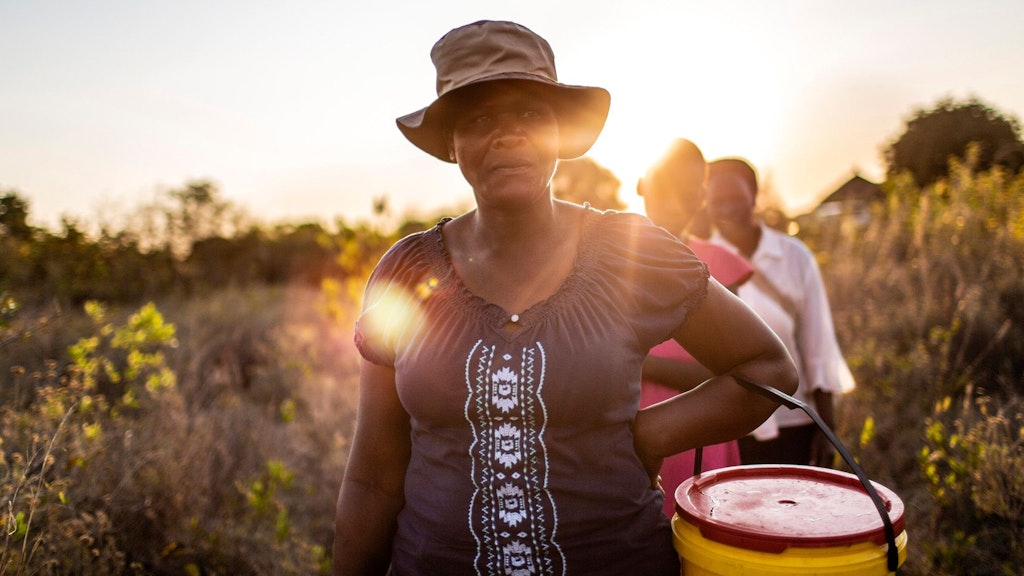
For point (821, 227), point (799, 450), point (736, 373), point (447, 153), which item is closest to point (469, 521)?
point (736, 373)

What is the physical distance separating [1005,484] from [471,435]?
120 inches

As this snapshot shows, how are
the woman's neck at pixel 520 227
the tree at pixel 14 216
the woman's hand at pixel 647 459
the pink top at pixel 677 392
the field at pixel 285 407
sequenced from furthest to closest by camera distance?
1. the tree at pixel 14 216
2. the field at pixel 285 407
3. the pink top at pixel 677 392
4. the woman's neck at pixel 520 227
5. the woman's hand at pixel 647 459

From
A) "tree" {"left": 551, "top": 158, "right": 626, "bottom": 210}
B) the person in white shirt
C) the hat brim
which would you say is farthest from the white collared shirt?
"tree" {"left": 551, "top": 158, "right": 626, "bottom": 210}

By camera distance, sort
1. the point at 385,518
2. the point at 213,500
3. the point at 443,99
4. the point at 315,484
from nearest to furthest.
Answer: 1. the point at 443,99
2. the point at 385,518
3. the point at 213,500
4. the point at 315,484

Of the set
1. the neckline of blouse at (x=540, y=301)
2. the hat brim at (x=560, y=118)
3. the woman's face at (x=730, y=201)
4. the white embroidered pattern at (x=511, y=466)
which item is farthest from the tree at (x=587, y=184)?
the white embroidered pattern at (x=511, y=466)

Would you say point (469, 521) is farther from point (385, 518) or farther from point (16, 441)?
point (16, 441)

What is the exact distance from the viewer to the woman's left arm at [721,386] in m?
1.60

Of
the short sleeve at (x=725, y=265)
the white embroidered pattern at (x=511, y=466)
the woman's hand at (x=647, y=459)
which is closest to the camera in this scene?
the white embroidered pattern at (x=511, y=466)

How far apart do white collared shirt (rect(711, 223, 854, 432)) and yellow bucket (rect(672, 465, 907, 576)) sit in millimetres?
1697

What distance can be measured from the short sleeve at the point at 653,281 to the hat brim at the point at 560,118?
1.18ft

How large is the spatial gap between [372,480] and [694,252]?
3.55 ft

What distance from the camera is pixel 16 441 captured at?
302 centimetres

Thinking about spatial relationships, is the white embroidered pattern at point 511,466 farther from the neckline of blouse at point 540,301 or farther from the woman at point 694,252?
the woman at point 694,252

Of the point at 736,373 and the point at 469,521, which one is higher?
the point at 736,373
